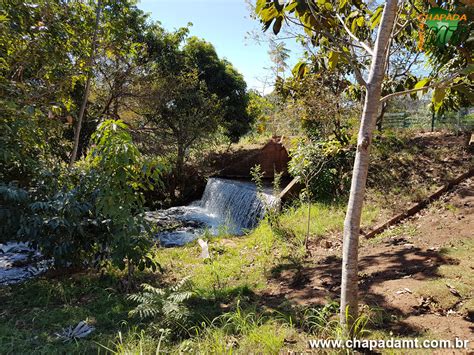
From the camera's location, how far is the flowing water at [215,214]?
7.91 m

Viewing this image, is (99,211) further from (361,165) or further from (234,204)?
(234,204)

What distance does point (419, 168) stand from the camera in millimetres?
6426

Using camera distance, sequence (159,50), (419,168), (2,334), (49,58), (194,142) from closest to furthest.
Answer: (2,334) < (49,58) < (419,168) < (159,50) < (194,142)

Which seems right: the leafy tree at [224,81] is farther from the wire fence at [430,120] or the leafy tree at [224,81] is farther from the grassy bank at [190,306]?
the grassy bank at [190,306]

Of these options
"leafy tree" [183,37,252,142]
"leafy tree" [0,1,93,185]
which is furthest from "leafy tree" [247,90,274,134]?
"leafy tree" [0,1,93,185]

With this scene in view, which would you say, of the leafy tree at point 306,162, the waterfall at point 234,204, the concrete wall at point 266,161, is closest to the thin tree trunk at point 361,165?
the leafy tree at point 306,162

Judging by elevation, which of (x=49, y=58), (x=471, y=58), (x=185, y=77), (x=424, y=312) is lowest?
(x=424, y=312)

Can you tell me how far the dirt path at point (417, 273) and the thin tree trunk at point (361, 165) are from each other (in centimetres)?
52

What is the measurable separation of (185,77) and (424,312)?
1078 centimetres

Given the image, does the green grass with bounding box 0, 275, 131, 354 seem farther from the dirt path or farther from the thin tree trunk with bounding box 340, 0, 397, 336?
the thin tree trunk with bounding box 340, 0, 397, 336

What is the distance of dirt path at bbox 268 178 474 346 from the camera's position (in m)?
2.43

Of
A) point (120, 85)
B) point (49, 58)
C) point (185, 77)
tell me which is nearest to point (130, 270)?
point (49, 58)

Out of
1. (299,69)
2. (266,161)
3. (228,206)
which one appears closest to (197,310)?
(299,69)

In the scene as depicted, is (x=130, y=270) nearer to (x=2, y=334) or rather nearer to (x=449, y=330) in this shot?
(x=2, y=334)
